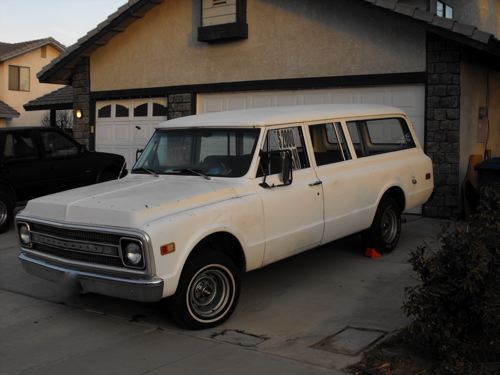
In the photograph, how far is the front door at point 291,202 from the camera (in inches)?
245

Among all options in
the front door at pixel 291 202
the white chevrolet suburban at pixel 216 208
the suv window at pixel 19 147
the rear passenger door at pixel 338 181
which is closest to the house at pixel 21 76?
the suv window at pixel 19 147

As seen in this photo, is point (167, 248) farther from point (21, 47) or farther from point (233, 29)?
point (21, 47)

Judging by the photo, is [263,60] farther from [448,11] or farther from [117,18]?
[448,11]

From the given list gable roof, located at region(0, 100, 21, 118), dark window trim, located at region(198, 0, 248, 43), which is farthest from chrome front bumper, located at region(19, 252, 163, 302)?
gable roof, located at region(0, 100, 21, 118)

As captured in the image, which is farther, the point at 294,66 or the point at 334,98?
the point at 294,66

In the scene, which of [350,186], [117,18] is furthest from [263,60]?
[350,186]

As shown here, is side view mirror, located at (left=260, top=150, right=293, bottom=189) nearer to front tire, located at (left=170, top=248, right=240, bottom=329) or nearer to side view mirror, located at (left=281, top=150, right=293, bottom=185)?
side view mirror, located at (left=281, top=150, right=293, bottom=185)

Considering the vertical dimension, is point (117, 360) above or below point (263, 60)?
below

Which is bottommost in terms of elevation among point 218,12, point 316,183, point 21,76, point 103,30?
point 316,183

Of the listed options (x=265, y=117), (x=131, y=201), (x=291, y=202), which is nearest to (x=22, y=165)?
(x=265, y=117)

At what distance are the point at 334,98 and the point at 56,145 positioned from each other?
17.0ft

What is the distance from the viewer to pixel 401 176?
8234 mm

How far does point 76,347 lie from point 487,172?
6.84 meters

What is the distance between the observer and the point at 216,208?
566 cm
